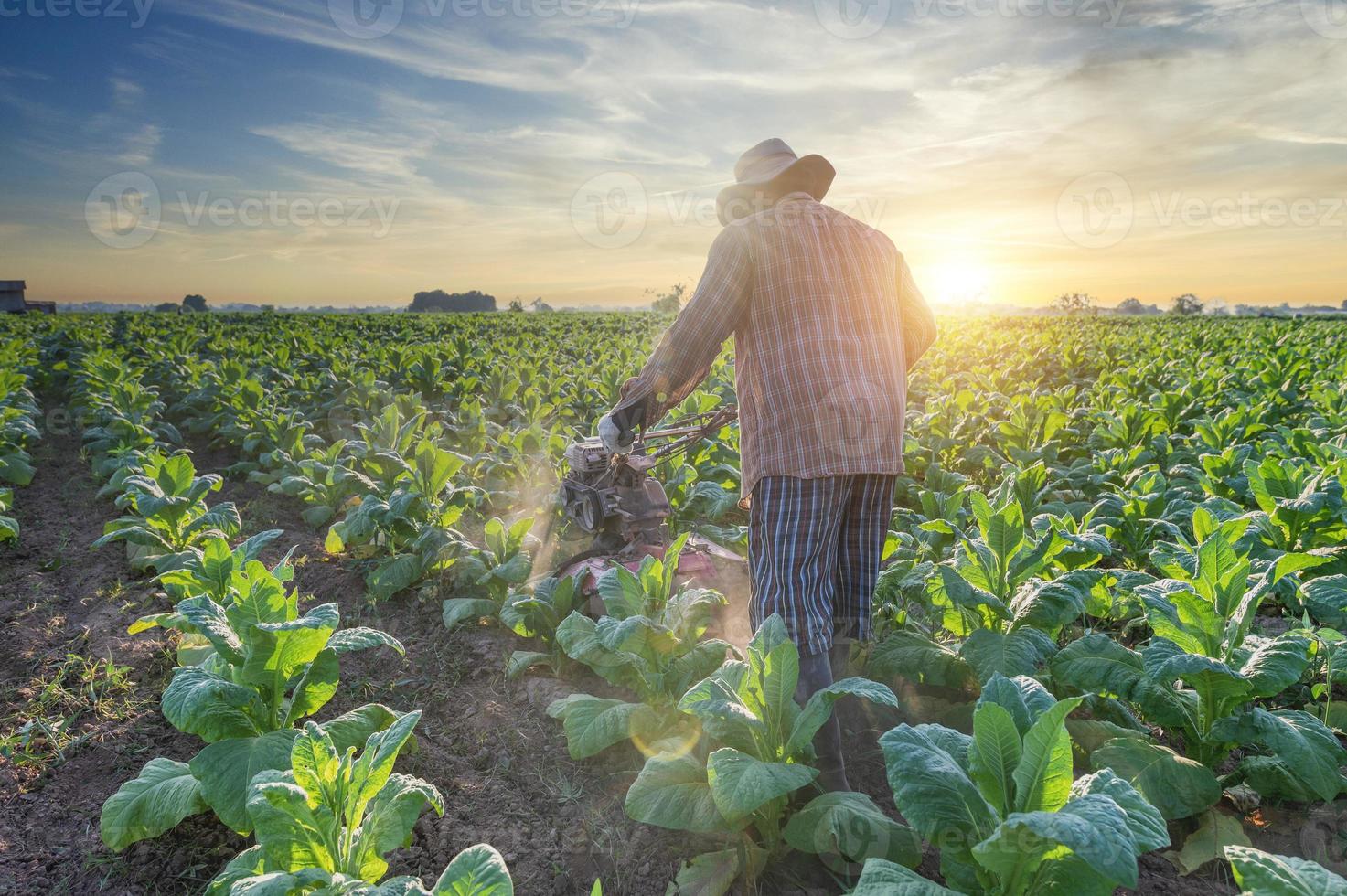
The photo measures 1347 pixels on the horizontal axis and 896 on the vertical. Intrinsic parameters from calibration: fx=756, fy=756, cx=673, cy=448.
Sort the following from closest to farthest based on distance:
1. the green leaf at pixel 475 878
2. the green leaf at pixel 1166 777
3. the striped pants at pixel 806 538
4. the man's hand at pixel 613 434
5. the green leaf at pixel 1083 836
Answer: the green leaf at pixel 1083 836 → the green leaf at pixel 475 878 → the green leaf at pixel 1166 777 → the striped pants at pixel 806 538 → the man's hand at pixel 613 434

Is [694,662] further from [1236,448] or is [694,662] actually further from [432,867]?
[1236,448]

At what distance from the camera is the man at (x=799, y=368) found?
2684 mm

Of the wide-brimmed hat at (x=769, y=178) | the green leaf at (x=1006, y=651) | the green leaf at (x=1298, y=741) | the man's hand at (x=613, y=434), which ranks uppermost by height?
the wide-brimmed hat at (x=769, y=178)

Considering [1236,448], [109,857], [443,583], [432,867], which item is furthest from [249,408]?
[1236,448]

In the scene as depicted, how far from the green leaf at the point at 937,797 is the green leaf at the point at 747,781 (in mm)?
361

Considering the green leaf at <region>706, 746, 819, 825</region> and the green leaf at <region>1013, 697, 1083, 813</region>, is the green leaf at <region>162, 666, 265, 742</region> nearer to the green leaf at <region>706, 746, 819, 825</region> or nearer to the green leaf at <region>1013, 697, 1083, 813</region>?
the green leaf at <region>706, 746, 819, 825</region>

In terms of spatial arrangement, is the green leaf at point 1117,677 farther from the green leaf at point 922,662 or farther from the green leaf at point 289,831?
the green leaf at point 289,831

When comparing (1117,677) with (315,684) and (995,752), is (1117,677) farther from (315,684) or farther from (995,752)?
(315,684)

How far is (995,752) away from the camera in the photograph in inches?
71.9

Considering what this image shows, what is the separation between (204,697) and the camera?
247 centimetres

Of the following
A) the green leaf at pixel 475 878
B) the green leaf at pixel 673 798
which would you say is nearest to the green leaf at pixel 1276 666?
the green leaf at pixel 673 798

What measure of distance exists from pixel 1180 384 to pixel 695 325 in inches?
446

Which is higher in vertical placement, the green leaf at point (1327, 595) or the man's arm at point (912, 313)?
the man's arm at point (912, 313)

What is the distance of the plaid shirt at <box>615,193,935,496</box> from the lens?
268 centimetres
